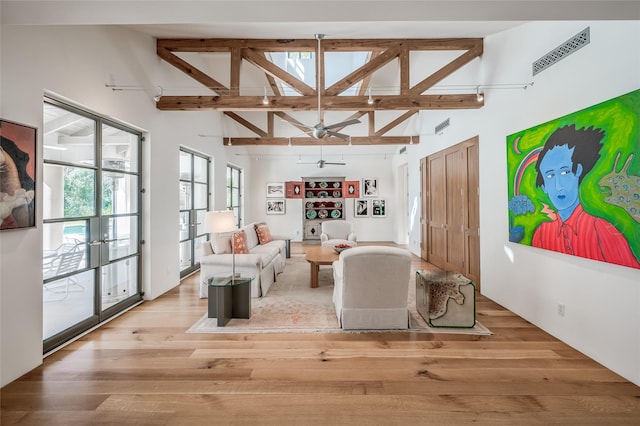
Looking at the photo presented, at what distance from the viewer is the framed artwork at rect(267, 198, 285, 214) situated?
1016cm

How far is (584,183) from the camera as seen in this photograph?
2703 mm

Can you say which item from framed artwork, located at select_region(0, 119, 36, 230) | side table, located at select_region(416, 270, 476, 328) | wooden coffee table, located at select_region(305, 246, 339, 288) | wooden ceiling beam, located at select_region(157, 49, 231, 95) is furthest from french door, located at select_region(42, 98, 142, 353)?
side table, located at select_region(416, 270, 476, 328)

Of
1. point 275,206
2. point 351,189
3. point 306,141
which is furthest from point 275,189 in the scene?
point 306,141

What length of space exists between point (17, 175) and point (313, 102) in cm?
344

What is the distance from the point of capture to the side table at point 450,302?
3318mm

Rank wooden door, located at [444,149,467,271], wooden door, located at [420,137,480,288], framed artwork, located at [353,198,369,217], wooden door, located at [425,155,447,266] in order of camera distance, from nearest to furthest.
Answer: wooden door, located at [420,137,480,288]
wooden door, located at [444,149,467,271]
wooden door, located at [425,155,447,266]
framed artwork, located at [353,198,369,217]

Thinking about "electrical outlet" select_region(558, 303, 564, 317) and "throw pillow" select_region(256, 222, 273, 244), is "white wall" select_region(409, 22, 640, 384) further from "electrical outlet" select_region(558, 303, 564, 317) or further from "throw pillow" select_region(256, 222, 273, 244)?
"throw pillow" select_region(256, 222, 273, 244)

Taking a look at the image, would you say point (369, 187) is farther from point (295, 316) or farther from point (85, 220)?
point (85, 220)

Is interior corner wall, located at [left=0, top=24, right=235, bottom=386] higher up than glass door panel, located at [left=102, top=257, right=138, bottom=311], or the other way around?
interior corner wall, located at [left=0, top=24, right=235, bottom=386]

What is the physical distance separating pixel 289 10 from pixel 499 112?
3387 mm

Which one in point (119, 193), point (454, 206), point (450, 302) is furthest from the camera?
point (454, 206)

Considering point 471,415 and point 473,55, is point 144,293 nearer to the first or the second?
point 471,415

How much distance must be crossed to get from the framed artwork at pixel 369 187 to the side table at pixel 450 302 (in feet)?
22.0

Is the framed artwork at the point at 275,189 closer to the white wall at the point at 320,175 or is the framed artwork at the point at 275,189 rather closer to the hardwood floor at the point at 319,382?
the white wall at the point at 320,175
